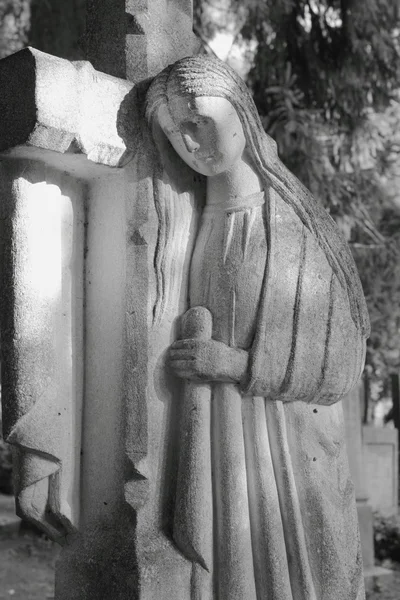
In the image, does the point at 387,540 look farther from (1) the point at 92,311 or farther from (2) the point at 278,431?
(1) the point at 92,311

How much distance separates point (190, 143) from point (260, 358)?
831 millimetres

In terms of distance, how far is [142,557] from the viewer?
9.51 ft

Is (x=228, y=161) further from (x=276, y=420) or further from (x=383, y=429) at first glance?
(x=383, y=429)

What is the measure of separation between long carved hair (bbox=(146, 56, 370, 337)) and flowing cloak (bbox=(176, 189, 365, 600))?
0.14 feet

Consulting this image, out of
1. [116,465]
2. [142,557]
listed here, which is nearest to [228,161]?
[116,465]

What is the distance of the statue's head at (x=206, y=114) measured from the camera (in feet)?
9.85

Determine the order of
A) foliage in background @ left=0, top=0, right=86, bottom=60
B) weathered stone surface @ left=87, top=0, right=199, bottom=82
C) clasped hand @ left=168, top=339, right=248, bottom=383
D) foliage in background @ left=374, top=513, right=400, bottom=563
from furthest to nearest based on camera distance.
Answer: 1. foliage in background @ left=374, top=513, right=400, bottom=563
2. foliage in background @ left=0, top=0, right=86, bottom=60
3. weathered stone surface @ left=87, top=0, right=199, bottom=82
4. clasped hand @ left=168, top=339, right=248, bottom=383

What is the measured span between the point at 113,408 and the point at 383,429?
28.8ft

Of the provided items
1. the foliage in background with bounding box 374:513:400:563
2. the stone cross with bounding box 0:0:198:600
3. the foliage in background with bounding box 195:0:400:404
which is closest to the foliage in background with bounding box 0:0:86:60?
the foliage in background with bounding box 195:0:400:404

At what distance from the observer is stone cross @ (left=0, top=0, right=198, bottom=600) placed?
2.93 m

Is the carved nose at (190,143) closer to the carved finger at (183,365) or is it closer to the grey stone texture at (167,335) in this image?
the grey stone texture at (167,335)

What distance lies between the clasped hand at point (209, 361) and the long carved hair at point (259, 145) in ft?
1.71

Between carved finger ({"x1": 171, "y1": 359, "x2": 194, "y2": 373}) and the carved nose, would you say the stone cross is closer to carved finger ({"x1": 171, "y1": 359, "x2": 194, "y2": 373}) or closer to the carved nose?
carved finger ({"x1": 171, "y1": 359, "x2": 194, "y2": 373})

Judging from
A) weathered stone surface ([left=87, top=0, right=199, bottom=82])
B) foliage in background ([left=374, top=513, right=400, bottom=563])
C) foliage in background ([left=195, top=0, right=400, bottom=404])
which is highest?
foliage in background ([left=195, top=0, right=400, bottom=404])
